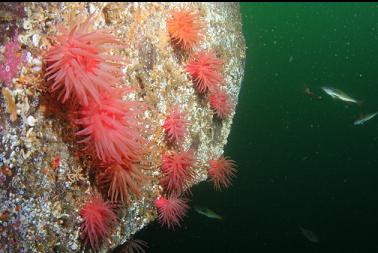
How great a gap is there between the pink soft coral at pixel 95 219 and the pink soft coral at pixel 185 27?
2.49 m

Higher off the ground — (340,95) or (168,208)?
(340,95)

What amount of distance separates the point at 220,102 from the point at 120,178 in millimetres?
2738

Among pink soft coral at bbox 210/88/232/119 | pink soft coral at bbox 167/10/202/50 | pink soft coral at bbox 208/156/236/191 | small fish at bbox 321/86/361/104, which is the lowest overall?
pink soft coral at bbox 208/156/236/191

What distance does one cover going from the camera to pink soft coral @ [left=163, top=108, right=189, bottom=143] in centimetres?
487

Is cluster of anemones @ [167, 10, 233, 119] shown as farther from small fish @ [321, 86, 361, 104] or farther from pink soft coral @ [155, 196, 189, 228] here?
small fish @ [321, 86, 361, 104]

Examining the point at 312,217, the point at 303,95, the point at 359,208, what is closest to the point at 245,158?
the point at 312,217

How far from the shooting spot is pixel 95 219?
12.9 feet

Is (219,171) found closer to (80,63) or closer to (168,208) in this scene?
(168,208)

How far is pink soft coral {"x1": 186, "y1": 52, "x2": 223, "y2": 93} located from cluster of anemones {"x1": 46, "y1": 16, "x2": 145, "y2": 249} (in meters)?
1.55

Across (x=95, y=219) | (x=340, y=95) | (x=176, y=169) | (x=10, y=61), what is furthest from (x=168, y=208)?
(x=340, y=95)

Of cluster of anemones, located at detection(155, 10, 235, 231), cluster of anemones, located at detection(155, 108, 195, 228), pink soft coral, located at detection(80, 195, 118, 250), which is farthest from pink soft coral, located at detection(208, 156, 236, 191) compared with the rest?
pink soft coral, located at detection(80, 195, 118, 250)

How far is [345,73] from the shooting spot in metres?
36.5

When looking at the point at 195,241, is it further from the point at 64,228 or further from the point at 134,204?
the point at 64,228

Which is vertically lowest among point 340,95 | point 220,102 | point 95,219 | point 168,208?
point 95,219
